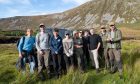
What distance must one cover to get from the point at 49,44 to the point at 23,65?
A: 46.9 inches

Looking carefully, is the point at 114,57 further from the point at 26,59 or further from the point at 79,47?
the point at 26,59

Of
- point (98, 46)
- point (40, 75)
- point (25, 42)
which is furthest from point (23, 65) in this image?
point (98, 46)

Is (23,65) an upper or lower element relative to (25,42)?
lower

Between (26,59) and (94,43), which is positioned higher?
(94,43)

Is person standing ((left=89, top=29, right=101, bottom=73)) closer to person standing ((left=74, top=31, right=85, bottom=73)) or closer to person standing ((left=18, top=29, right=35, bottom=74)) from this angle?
person standing ((left=74, top=31, right=85, bottom=73))

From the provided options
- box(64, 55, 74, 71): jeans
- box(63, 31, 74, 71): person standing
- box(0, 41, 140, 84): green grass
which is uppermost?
box(63, 31, 74, 71): person standing

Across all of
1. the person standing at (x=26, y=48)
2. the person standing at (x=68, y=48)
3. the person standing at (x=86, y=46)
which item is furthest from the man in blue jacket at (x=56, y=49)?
the person standing at (x=86, y=46)

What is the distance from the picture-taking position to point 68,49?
46.9 ft

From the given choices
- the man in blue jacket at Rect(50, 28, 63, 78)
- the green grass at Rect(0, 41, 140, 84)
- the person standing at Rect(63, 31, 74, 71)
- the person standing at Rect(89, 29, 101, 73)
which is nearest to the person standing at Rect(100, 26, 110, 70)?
the person standing at Rect(89, 29, 101, 73)

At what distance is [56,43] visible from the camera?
544 inches

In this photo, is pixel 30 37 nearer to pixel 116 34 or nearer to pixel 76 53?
pixel 76 53

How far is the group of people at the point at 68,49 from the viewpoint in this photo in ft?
43.7

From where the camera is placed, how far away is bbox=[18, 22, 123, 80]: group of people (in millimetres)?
13305

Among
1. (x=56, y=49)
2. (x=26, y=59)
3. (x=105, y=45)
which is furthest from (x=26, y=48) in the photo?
(x=105, y=45)
